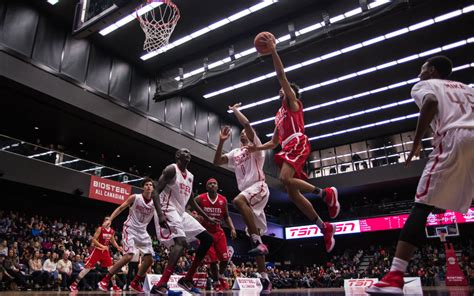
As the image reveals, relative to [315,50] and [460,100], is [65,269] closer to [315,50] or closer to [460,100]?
[460,100]

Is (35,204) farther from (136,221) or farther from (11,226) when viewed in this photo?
(136,221)

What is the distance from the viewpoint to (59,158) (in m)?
13.1

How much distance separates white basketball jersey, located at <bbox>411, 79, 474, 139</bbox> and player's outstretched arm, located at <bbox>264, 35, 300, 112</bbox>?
56.0 inches

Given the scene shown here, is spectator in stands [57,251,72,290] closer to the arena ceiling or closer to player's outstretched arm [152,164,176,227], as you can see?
the arena ceiling

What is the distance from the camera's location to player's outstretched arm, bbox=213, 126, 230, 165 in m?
4.59

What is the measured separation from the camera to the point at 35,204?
14.3 m

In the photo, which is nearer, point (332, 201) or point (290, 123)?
point (332, 201)

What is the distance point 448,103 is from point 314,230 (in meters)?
22.1

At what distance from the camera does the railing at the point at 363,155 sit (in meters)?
21.8

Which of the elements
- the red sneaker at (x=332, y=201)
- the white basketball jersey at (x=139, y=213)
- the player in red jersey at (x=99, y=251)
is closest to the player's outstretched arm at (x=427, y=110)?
the red sneaker at (x=332, y=201)

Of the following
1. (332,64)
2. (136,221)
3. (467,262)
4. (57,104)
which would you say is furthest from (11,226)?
(467,262)

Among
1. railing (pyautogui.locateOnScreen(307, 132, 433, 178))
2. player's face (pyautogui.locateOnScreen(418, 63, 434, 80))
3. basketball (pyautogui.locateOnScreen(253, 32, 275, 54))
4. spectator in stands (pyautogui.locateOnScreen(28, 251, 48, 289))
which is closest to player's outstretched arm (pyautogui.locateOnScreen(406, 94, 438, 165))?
player's face (pyautogui.locateOnScreen(418, 63, 434, 80))

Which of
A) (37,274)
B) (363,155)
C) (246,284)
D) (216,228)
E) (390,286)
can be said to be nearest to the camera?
(390,286)

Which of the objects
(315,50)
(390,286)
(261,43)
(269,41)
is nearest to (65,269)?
(261,43)
